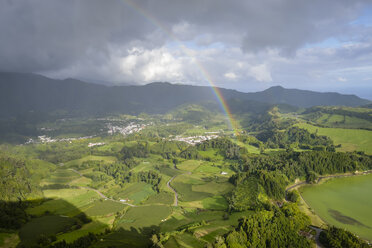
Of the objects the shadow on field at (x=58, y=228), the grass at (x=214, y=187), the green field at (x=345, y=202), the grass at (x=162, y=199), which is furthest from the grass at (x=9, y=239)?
the green field at (x=345, y=202)

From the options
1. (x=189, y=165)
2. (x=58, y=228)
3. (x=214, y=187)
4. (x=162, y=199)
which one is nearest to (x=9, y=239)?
(x=58, y=228)

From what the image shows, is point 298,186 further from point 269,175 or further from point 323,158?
point 323,158

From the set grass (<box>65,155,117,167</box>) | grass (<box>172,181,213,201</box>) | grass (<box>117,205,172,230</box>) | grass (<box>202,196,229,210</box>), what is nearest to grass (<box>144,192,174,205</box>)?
grass (<box>117,205,172,230</box>)

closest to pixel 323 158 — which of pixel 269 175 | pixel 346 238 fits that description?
pixel 269 175

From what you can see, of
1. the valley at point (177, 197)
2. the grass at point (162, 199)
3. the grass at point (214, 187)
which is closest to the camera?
the valley at point (177, 197)

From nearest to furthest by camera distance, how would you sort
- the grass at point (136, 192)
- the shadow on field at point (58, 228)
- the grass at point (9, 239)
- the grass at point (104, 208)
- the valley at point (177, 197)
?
the shadow on field at point (58, 228), the valley at point (177, 197), the grass at point (9, 239), the grass at point (104, 208), the grass at point (136, 192)

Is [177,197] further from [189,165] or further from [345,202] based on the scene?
[345,202]

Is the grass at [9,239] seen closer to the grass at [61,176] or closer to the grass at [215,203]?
the grass at [61,176]
